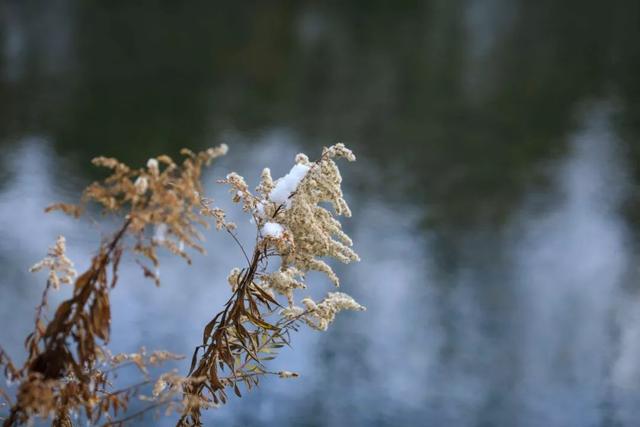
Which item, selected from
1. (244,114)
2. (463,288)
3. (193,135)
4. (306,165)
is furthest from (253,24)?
(306,165)

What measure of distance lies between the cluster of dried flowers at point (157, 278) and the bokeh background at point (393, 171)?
155cm

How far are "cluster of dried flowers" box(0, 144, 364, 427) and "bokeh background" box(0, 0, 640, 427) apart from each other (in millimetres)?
1551

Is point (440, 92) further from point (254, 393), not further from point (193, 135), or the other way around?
point (254, 393)

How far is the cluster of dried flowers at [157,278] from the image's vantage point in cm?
109

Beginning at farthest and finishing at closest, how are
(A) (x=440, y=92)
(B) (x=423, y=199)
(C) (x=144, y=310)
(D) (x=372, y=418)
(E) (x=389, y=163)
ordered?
1. (A) (x=440, y=92)
2. (E) (x=389, y=163)
3. (B) (x=423, y=199)
4. (C) (x=144, y=310)
5. (D) (x=372, y=418)

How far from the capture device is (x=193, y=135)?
561cm

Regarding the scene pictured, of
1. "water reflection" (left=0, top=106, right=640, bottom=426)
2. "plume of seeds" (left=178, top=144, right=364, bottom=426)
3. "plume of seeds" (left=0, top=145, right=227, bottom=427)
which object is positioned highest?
"water reflection" (left=0, top=106, right=640, bottom=426)

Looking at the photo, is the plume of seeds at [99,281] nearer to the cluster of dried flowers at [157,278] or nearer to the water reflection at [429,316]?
the cluster of dried flowers at [157,278]

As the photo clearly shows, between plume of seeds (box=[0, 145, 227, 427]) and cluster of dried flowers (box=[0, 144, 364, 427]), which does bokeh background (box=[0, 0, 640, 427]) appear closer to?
cluster of dried flowers (box=[0, 144, 364, 427])

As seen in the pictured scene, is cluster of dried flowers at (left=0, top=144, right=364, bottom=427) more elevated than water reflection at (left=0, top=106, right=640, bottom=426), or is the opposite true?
water reflection at (left=0, top=106, right=640, bottom=426)

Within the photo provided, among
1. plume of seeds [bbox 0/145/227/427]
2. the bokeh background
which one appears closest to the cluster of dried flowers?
plume of seeds [bbox 0/145/227/427]

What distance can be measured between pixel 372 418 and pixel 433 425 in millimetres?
218

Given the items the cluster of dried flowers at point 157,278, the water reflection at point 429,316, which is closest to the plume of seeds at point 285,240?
the cluster of dried flowers at point 157,278

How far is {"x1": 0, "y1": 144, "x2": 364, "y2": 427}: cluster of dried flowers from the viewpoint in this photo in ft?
3.59
